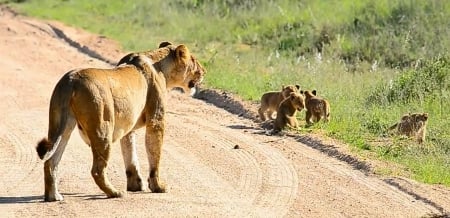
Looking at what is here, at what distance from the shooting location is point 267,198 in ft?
31.6

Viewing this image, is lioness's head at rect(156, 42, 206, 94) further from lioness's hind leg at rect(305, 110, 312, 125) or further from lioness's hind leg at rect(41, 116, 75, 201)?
lioness's hind leg at rect(305, 110, 312, 125)

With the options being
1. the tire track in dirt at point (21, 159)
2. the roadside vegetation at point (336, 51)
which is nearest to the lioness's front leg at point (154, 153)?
the tire track in dirt at point (21, 159)

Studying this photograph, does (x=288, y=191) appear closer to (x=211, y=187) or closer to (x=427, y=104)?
(x=211, y=187)

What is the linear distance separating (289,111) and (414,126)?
172 cm

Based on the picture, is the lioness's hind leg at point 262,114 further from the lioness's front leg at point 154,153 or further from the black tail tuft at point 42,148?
the black tail tuft at point 42,148

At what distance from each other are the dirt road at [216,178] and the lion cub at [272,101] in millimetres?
229

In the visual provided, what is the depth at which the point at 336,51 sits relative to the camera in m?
20.2

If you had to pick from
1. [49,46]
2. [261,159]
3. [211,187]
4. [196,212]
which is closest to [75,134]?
[261,159]

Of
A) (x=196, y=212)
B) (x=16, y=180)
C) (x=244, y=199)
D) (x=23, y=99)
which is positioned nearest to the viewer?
(x=196, y=212)

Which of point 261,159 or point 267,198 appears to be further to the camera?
point 261,159

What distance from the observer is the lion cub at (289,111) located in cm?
1337

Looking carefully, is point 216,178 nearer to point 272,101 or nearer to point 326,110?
point 326,110

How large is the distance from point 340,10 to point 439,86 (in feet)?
29.0

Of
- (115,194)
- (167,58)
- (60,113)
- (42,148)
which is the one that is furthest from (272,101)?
(42,148)
